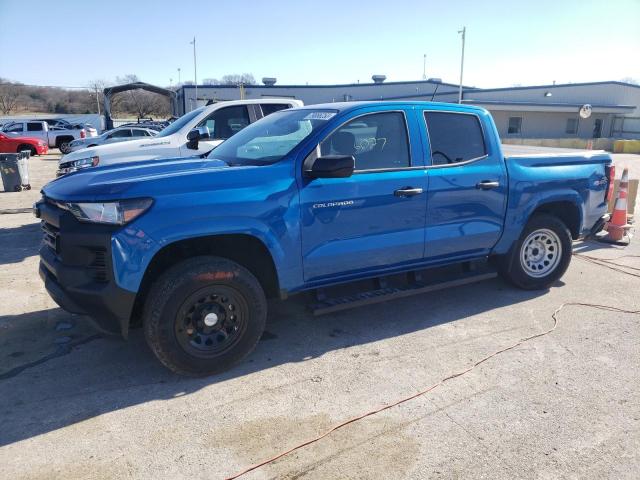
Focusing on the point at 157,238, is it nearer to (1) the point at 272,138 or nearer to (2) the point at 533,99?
(1) the point at 272,138

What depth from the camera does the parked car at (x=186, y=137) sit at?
7.74m

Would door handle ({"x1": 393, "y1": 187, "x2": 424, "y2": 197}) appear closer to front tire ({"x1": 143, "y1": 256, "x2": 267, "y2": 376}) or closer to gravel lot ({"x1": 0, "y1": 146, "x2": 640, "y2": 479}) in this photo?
gravel lot ({"x1": 0, "y1": 146, "x2": 640, "y2": 479})

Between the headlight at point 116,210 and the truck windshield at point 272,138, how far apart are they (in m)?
1.06

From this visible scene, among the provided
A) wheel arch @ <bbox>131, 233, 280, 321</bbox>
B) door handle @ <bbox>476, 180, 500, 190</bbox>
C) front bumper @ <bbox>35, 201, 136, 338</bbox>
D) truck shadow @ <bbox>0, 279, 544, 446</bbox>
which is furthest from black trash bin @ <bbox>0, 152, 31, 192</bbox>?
door handle @ <bbox>476, 180, 500, 190</bbox>

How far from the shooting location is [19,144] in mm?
24312

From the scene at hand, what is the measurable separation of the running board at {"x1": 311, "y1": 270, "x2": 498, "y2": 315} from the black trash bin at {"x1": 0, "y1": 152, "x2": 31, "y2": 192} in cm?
1160

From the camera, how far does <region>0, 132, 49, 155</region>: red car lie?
936 inches

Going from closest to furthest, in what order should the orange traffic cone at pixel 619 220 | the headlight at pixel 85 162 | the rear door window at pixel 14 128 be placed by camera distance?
1. the orange traffic cone at pixel 619 220
2. the headlight at pixel 85 162
3. the rear door window at pixel 14 128

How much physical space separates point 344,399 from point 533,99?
156 ft

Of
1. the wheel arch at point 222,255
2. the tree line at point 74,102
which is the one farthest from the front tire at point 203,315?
the tree line at point 74,102

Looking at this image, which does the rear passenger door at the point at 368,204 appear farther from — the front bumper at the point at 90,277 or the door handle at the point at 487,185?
the front bumper at the point at 90,277

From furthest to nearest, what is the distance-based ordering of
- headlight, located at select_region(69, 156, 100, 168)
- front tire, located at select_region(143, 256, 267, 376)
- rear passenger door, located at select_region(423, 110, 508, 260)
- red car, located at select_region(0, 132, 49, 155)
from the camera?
red car, located at select_region(0, 132, 49, 155), headlight, located at select_region(69, 156, 100, 168), rear passenger door, located at select_region(423, 110, 508, 260), front tire, located at select_region(143, 256, 267, 376)

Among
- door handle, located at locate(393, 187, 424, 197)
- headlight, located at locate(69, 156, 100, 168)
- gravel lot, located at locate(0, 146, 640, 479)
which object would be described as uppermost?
door handle, located at locate(393, 187, 424, 197)

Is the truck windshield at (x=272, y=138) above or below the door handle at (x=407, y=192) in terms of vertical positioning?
above
